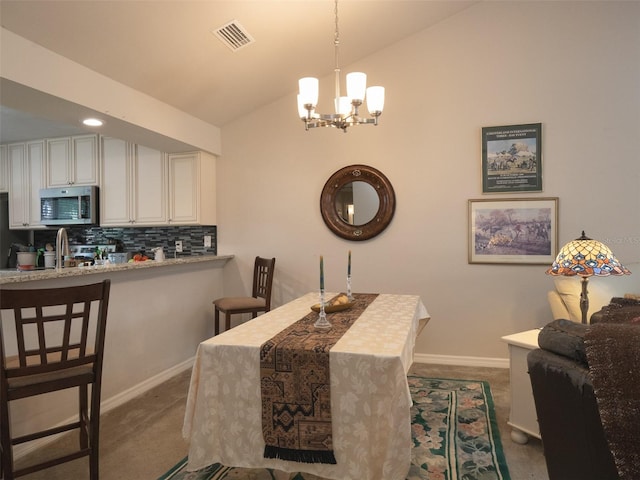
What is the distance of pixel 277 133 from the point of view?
4027 mm

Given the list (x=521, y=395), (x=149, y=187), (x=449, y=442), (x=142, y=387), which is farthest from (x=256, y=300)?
(x=521, y=395)

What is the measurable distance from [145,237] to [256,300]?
1.81m

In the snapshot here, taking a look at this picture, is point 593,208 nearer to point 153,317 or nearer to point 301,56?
point 301,56

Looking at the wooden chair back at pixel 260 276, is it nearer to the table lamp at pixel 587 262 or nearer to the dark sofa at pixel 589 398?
the table lamp at pixel 587 262

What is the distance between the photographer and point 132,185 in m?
4.23

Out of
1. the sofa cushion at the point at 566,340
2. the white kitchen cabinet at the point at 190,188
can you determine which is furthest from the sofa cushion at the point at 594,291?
the white kitchen cabinet at the point at 190,188

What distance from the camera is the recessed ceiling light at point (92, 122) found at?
2.88m

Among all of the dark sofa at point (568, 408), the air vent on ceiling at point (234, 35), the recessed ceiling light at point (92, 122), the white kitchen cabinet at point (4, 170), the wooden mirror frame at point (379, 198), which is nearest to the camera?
the dark sofa at point (568, 408)

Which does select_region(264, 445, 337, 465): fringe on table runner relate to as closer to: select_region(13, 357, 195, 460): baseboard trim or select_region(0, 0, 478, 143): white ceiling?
select_region(13, 357, 195, 460): baseboard trim

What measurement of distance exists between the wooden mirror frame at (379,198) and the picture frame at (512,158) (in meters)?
0.86

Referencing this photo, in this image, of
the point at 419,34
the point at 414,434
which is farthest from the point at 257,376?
the point at 419,34

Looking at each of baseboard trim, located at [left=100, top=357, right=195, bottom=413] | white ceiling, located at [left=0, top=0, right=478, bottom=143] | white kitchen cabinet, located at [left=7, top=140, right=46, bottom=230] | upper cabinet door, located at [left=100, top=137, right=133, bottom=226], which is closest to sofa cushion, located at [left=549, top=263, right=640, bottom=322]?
white ceiling, located at [left=0, top=0, right=478, bottom=143]

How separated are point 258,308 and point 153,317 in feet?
2.86

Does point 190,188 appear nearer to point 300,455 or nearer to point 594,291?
point 300,455
